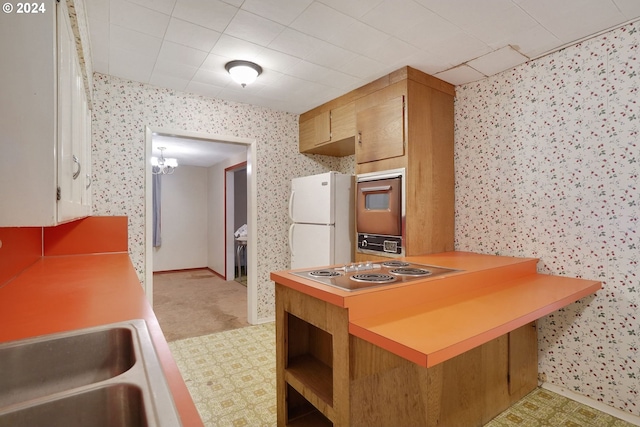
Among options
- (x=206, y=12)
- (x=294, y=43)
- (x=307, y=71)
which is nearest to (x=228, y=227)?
(x=307, y=71)

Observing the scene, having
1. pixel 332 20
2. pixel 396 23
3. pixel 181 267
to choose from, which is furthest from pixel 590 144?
pixel 181 267

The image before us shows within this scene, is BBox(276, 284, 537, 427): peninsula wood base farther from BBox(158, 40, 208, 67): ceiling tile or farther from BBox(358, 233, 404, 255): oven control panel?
BBox(158, 40, 208, 67): ceiling tile

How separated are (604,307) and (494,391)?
91cm

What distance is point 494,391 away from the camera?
1.96 m

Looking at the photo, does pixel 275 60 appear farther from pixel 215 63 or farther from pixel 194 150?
pixel 194 150

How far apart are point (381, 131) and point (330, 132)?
2.45 feet

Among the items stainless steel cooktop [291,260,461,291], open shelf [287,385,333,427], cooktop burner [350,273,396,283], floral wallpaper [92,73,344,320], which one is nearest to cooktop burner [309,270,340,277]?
stainless steel cooktop [291,260,461,291]

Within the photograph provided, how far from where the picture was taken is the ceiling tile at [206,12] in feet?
5.86

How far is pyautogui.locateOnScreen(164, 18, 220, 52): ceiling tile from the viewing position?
1.99 m

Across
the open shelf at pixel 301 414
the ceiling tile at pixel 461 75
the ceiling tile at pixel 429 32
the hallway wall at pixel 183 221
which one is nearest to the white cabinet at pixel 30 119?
the open shelf at pixel 301 414

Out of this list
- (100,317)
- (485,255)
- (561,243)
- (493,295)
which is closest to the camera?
(100,317)

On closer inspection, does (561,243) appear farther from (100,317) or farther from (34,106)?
(34,106)

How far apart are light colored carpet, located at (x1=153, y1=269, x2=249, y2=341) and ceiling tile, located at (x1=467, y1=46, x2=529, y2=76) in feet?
10.9

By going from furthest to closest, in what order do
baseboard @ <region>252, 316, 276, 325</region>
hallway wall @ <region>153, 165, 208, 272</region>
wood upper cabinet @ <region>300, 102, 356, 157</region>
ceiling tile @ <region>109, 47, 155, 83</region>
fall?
hallway wall @ <region>153, 165, 208, 272</region> < baseboard @ <region>252, 316, 276, 325</region> < wood upper cabinet @ <region>300, 102, 356, 157</region> < ceiling tile @ <region>109, 47, 155, 83</region>
